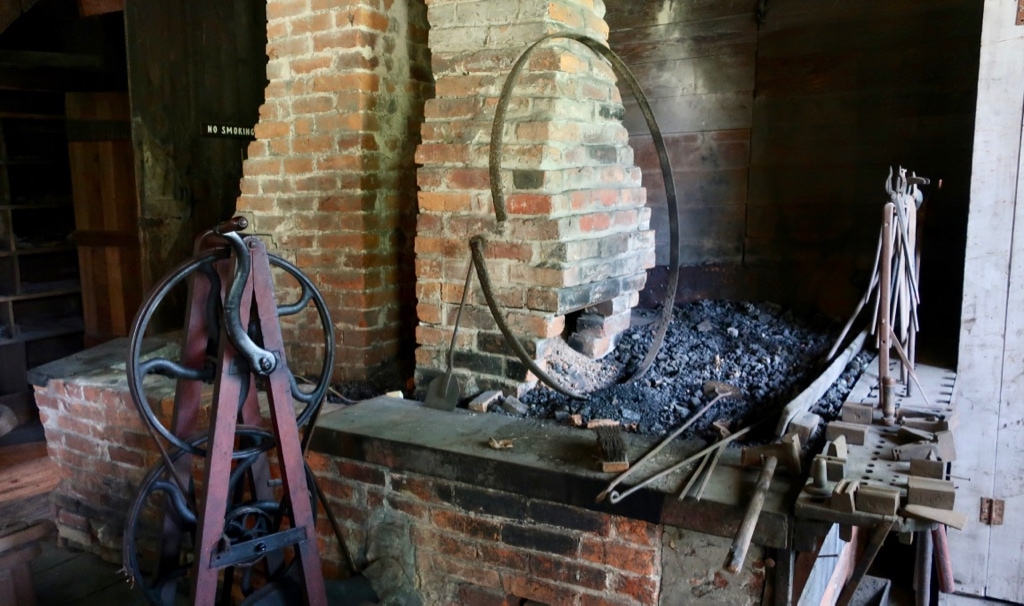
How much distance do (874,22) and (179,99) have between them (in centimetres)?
329

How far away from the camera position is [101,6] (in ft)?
15.3

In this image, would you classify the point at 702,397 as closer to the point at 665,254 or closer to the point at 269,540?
the point at 269,540

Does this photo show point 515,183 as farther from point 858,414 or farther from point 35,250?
point 35,250

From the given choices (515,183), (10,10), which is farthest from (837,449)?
(10,10)

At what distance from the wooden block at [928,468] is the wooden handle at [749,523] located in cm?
32

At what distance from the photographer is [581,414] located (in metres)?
2.50

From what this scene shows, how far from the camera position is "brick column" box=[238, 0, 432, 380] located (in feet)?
9.49

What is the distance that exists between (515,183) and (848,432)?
4.16 ft

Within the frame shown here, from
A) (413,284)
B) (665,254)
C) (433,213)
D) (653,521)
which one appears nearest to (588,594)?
(653,521)

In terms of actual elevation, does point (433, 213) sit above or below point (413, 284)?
above

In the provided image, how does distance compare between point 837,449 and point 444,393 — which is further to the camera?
point 444,393


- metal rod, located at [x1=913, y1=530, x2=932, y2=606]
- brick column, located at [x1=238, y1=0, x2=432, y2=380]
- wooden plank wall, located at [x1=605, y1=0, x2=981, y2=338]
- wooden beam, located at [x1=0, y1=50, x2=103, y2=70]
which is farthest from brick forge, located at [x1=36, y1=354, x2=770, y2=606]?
wooden beam, located at [x1=0, y1=50, x2=103, y2=70]

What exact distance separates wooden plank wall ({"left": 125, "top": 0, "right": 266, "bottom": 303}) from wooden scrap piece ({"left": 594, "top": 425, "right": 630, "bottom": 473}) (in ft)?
8.45

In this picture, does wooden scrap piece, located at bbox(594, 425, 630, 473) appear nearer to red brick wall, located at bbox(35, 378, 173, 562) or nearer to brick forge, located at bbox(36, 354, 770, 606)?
brick forge, located at bbox(36, 354, 770, 606)
